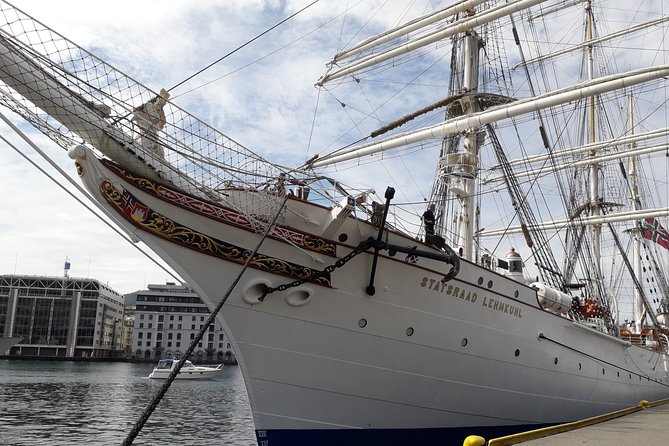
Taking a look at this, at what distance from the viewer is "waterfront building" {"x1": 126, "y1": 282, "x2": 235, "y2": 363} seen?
93.0 meters

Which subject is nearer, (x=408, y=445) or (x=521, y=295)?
(x=408, y=445)

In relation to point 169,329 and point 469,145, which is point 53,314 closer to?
point 169,329

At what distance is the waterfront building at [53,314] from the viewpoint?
8569 cm

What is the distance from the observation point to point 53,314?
8738 cm

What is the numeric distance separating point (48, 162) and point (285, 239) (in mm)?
3160

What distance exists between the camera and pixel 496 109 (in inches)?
578

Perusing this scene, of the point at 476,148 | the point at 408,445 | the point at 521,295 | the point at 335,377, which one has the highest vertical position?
the point at 476,148

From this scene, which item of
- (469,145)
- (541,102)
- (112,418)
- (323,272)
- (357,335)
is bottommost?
(112,418)

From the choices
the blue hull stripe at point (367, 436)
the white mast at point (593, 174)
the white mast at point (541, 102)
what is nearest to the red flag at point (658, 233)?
the white mast at point (593, 174)

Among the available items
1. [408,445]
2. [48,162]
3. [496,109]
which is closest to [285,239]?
[48,162]

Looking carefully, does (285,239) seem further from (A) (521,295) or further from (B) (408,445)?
(A) (521,295)

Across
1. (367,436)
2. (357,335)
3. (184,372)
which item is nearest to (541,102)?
(357,335)

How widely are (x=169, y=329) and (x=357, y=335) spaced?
90580 mm

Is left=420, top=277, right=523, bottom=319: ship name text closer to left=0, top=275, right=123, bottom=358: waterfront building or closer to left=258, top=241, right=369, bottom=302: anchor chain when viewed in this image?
left=258, top=241, right=369, bottom=302: anchor chain
